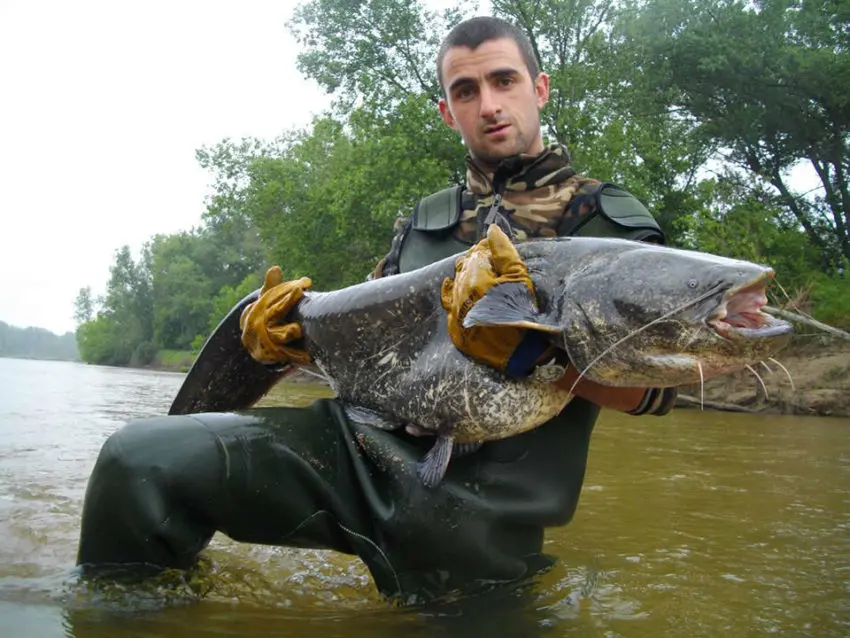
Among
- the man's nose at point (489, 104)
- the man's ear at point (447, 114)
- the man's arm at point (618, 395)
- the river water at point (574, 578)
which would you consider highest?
the man's ear at point (447, 114)

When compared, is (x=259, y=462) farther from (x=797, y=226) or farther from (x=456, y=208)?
(x=797, y=226)

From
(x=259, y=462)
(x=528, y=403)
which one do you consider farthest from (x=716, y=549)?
(x=259, y=462)

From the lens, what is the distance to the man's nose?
2672 millimetres

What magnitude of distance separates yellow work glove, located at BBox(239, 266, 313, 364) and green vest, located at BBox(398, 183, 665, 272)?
0.44 meters

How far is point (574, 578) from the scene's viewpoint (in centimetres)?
279

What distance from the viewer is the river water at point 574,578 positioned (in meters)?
2.20

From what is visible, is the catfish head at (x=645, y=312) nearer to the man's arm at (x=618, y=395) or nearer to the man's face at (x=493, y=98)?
the man's arm at (x=618, y=395)

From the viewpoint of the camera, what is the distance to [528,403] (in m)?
2.19

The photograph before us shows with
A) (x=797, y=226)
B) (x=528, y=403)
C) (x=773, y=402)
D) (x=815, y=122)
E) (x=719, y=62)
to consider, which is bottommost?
(x=773, y=402)

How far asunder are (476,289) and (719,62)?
1863 cm

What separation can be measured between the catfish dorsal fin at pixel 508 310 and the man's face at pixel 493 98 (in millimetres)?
790

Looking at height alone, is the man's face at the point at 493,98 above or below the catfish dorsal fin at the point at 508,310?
above

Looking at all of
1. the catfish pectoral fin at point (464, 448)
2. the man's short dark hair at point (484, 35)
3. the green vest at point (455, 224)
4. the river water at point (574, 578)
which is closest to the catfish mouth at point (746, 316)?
the green vest at point (455, 224)

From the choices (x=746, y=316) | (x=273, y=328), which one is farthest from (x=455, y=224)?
(x=746, y=316)
